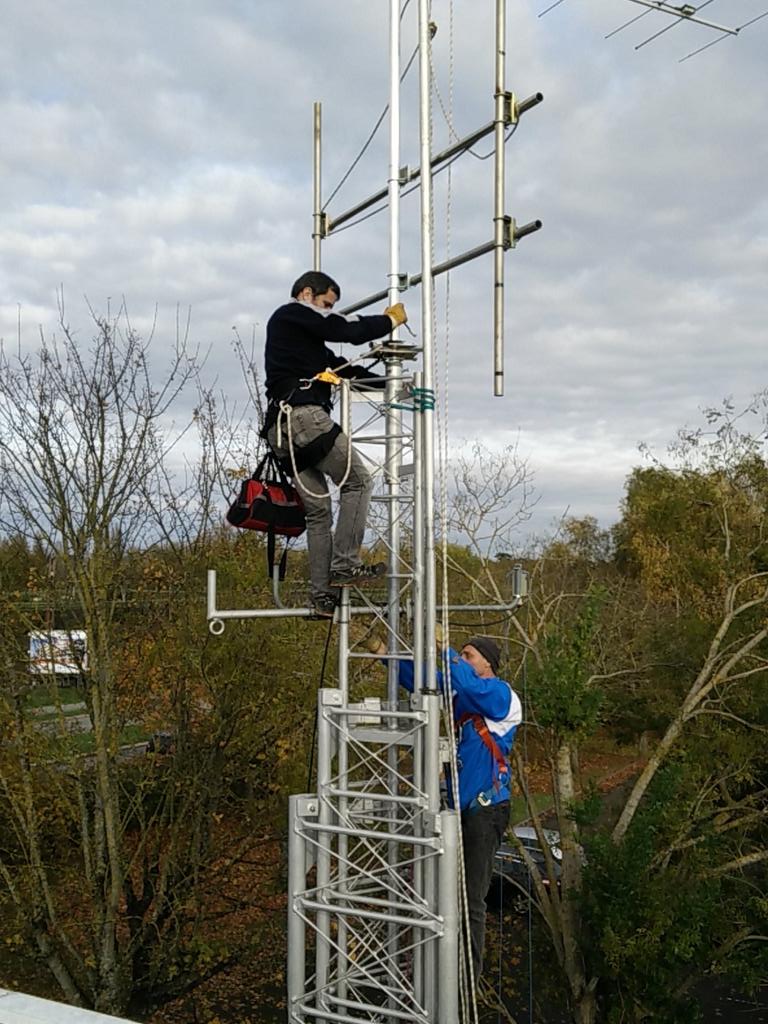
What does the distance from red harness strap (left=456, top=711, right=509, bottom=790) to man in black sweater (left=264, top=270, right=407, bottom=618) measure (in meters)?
0.87

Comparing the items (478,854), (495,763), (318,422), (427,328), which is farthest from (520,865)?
(427,328)

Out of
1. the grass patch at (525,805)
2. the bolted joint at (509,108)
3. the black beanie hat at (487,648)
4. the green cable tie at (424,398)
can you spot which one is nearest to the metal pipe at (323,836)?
the black beanie hat at (487,648)

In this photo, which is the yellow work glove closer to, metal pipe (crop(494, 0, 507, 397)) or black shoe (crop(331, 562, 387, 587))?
metal pipe (crop(494, 0, 507, 397))

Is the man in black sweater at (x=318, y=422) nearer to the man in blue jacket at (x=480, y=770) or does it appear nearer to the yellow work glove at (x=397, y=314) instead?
the yellow work glove at (x=397, y=314)

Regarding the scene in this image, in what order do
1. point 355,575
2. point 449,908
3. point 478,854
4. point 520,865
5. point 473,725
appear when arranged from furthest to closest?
point 520,865
point 473,725
point 478,854
point 355,575
point 449,908

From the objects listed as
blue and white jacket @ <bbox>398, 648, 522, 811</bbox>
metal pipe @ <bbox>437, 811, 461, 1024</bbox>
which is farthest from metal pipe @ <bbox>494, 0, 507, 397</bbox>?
metal pipe @ <bbox>437, 811, 461, 1024</bbox>

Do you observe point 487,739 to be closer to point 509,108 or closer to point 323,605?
point 323,605

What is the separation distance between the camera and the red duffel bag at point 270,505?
15.3 ft

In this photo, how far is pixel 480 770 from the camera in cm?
465

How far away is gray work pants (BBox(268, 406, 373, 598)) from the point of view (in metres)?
4.42

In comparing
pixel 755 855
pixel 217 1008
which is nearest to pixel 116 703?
pixel 217 1008

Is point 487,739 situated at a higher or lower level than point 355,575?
lower

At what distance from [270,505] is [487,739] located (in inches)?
61.1


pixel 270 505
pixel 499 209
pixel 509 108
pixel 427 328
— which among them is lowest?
pixel 270 505
